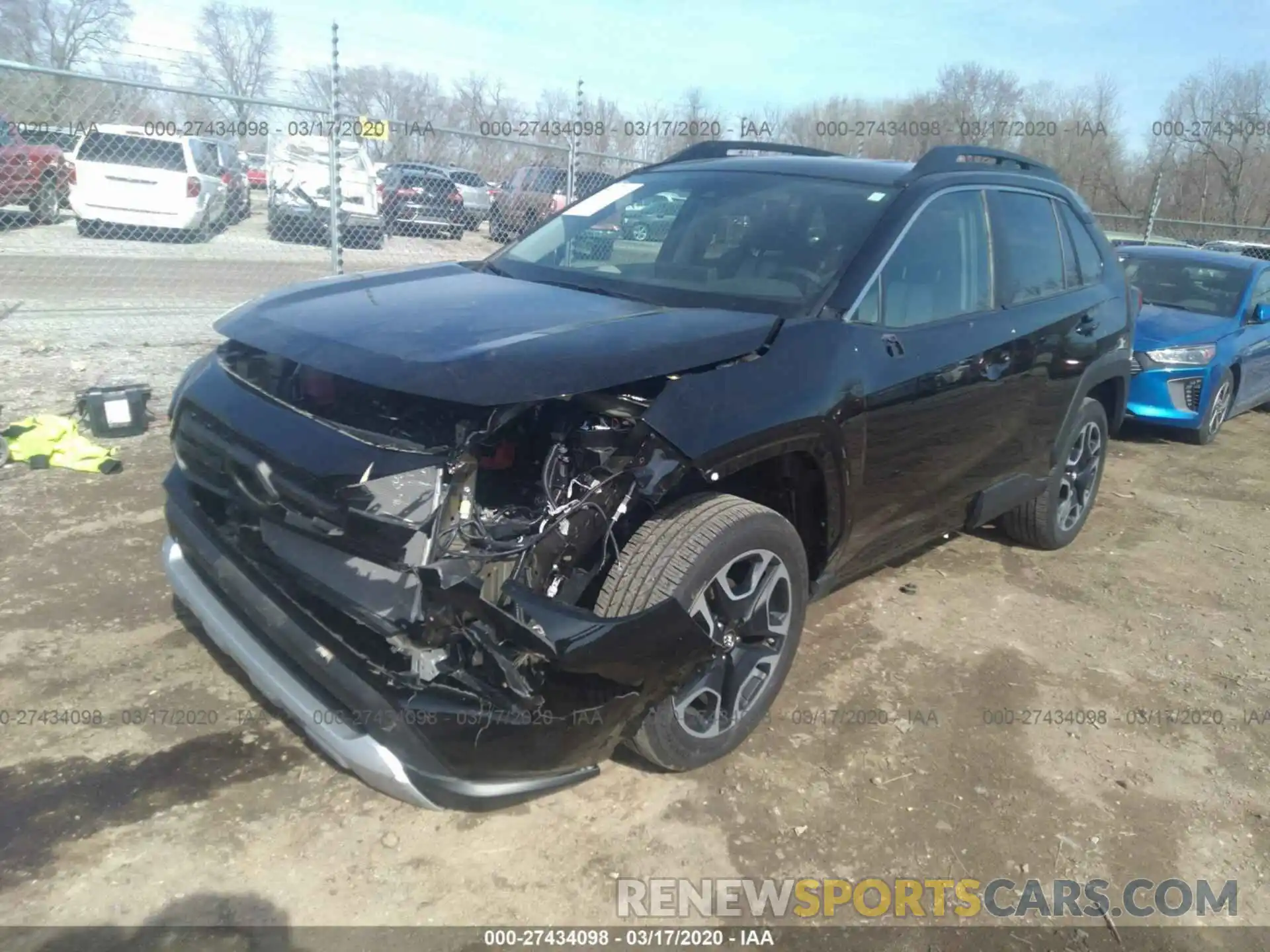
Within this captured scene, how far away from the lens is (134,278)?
34.4 ft

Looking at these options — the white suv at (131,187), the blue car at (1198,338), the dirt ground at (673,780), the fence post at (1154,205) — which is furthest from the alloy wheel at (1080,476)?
the fence post at (1154,205)

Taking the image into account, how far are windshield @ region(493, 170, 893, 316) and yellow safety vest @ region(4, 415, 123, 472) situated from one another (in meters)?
2.69

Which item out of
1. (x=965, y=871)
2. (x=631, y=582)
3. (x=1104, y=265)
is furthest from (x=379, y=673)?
(x=1104, y=265)

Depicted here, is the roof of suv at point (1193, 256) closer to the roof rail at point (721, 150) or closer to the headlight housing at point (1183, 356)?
the headlight housing at point (1183, 356)

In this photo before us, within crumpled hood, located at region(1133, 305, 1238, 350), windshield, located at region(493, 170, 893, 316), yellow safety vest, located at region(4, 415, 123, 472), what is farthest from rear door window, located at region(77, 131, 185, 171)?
crumpled hood, located at region(1133, 305, 1238, 350)

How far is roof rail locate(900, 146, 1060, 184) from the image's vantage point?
3672 millimetres

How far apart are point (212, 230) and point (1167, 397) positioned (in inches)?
422

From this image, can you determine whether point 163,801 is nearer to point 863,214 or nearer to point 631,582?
point 631,582

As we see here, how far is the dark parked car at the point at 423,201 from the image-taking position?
10641 mm

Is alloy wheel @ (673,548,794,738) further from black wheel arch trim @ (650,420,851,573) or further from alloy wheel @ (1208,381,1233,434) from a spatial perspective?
alloy wheel @ (1208,381,1233,434)

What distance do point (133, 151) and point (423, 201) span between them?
3577mm

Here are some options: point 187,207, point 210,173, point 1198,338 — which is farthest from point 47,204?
→ point 1198,338

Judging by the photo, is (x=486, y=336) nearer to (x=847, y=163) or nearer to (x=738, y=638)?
(x=738, y=638)

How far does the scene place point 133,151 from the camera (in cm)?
1115
